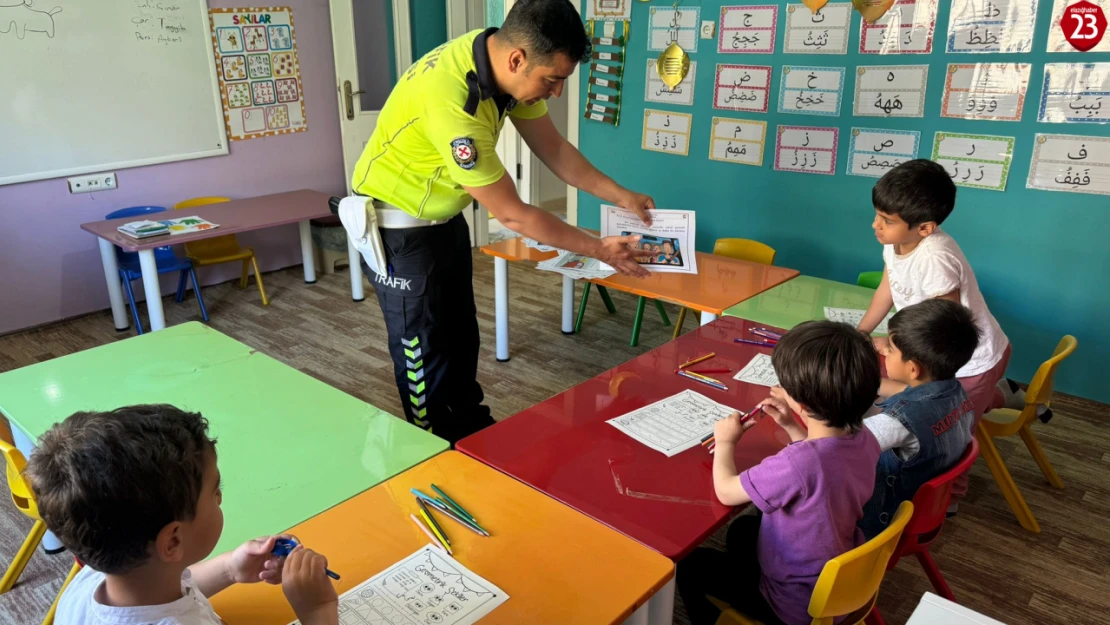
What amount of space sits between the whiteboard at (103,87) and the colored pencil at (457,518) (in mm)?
3934

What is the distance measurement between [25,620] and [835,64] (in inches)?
159

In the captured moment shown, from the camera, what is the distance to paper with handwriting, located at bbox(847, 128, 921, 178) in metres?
3.75

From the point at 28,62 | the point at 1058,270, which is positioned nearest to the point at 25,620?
the point at 28,62

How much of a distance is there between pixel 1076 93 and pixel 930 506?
253cm

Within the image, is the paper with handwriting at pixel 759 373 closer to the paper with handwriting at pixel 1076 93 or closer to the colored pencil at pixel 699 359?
the colored pencil at pixel 699 359

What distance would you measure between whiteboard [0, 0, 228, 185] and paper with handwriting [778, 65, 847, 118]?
345cm

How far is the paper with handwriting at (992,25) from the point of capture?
3.33m

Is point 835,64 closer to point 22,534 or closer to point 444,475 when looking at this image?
point 444,475

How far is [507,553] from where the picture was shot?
1.34m

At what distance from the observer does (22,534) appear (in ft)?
8.38

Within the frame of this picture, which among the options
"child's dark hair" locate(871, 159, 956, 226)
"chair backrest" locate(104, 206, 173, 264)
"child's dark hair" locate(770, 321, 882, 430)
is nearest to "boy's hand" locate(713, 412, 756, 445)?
"child's dark hair" locate(770, 321, 882, 430)

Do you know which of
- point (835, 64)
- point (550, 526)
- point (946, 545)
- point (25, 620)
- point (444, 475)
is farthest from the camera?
point (835, 64)

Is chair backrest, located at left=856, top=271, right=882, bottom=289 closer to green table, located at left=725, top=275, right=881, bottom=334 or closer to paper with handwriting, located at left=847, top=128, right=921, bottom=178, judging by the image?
green table, located at left=725, top=275, right=881, bottom=334

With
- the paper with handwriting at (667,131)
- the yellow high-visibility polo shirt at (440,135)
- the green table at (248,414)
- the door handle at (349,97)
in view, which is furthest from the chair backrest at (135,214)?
the paper with handwriting at (667,131)
